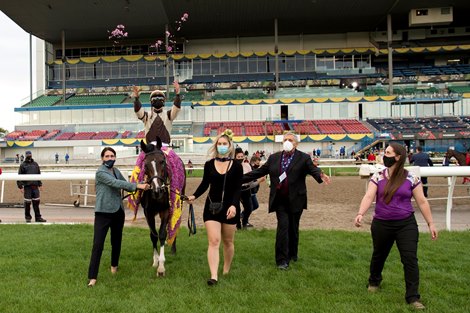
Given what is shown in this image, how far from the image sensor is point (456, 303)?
4.34 meters

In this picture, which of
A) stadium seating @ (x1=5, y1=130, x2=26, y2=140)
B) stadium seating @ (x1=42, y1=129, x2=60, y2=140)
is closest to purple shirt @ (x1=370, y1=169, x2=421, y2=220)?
stadium seating @ (x1=42, y1=129, x2=60, y2=140)

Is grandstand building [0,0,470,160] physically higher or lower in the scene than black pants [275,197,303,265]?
higher

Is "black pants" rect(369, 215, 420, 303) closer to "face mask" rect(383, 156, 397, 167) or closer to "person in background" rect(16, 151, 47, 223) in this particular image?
"face mask" rect(383, 156, 397, 167)

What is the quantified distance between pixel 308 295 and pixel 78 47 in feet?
200

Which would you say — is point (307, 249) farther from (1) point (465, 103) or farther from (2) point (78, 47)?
(2) point (78, 47)

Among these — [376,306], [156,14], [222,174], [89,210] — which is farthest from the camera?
[156,14]

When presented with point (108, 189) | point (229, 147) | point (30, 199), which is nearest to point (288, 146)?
point (229, 147)

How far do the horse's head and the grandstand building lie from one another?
30803 mm

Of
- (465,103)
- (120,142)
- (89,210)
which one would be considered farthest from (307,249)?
(465,103)

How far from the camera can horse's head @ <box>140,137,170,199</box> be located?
5262 millimetres

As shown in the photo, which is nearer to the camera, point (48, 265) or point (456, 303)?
point (456, 303)

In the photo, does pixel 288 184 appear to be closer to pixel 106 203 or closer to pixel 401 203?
pixel 401 203

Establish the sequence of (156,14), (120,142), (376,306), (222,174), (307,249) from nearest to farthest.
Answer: (376,306) → (222,174) → (307,249) → (120,142) → (156,14)

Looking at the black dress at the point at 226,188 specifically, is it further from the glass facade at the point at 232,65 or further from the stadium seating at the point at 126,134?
the glass facade at the point at 232,65
